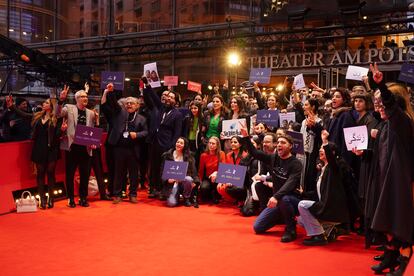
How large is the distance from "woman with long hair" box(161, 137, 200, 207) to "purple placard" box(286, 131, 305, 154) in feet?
6.40

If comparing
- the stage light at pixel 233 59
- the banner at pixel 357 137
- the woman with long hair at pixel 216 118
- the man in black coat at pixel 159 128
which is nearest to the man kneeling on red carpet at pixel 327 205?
the banner at pixel 357 137

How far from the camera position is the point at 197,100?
8375 mm

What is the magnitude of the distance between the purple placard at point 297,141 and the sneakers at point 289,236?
1039mm

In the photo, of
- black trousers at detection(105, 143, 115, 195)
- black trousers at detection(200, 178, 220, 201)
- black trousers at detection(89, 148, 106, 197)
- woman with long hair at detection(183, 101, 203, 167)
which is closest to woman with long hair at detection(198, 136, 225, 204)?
black trousers at detection(200, 178, 220, 201)

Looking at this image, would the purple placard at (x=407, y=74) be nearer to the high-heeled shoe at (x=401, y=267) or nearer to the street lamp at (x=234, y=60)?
the high-heeled shoe at (x=401, y=267)

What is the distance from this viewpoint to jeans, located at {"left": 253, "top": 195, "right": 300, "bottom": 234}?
561 cm

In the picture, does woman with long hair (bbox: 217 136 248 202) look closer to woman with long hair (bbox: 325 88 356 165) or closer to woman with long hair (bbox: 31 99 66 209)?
woman with long hair (bbox: 325 88 356 165)

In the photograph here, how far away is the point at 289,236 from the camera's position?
5477 mm

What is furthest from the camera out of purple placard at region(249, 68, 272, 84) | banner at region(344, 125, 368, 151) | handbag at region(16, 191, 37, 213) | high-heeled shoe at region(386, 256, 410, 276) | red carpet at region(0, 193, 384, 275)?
purple placard at region(249, 68, 272, 84)

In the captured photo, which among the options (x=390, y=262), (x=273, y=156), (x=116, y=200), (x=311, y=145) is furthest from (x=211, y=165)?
(x=390, y=262)

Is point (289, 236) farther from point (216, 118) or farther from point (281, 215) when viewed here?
point (216, 118)

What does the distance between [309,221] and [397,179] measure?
1.65 meters

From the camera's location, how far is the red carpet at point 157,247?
14.6 feet

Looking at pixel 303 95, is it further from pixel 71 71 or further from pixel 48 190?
pixel 71 71
